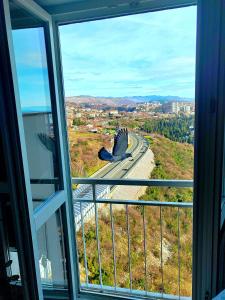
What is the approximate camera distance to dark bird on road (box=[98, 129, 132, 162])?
68.5 inches

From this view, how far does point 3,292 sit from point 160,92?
1527 mm

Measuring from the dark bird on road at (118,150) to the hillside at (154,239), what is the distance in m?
0.19

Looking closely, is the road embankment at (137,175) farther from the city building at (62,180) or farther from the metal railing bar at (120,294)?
the metal railing bar at (120,294)

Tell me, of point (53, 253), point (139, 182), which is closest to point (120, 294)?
point (53, 253)

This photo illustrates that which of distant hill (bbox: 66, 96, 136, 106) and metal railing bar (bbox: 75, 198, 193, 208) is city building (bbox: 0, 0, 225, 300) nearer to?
metal railing bar (bbox: 75, 198, 193, 208)

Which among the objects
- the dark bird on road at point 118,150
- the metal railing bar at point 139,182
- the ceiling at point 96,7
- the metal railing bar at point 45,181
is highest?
the ceiling at point 96,7

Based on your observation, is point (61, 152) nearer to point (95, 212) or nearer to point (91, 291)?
point (95, 212)

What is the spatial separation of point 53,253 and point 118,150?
889 millimetres

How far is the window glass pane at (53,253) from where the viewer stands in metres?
1.59

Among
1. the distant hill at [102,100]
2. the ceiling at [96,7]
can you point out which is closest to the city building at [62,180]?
the ceiling at [96,7]

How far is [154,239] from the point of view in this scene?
1980 millimetres

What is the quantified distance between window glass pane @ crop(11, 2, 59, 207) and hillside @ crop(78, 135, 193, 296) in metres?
0.68

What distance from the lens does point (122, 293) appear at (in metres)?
2.00

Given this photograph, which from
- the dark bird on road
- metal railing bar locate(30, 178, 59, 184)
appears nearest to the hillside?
the dark bird on road
